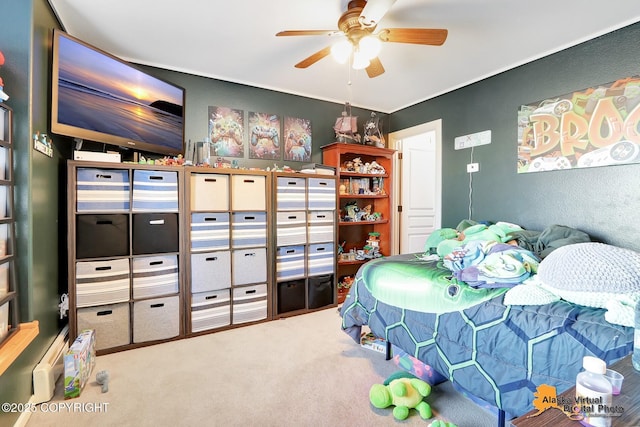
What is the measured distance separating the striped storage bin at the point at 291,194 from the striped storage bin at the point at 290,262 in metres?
0.42

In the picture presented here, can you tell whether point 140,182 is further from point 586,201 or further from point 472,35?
point 586,201

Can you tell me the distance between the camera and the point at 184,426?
151 centimetres

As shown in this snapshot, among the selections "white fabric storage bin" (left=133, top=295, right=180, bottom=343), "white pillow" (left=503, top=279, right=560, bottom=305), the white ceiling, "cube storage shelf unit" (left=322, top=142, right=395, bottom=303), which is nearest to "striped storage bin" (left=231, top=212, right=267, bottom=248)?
"white fabric storage bin" (left=133, top=295, right=180, bottom=343)

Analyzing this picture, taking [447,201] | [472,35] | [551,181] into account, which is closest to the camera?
[472,35]

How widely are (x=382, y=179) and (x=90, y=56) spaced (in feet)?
10.3

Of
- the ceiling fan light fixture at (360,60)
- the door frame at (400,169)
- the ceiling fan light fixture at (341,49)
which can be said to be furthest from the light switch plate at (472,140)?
the ceiling fan light fixture at (341,49)

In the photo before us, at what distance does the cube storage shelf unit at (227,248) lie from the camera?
2535mm

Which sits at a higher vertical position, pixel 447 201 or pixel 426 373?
pixel 447 201

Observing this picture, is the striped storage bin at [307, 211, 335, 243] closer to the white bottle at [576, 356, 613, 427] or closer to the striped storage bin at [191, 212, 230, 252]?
the striped storage bin at [191, 212, 230, 252]

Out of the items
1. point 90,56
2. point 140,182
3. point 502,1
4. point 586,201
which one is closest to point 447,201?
point 586,201

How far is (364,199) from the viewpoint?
3.99 metres

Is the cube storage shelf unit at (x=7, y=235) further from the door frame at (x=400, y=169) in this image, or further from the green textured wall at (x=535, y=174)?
the green textured wall at (x=535, y=174)

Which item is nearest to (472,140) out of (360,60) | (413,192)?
(413,192)

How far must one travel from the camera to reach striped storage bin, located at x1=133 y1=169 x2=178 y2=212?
2311 mm
